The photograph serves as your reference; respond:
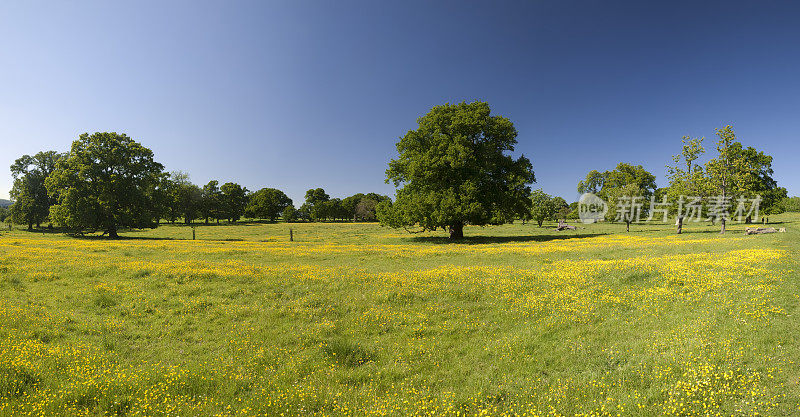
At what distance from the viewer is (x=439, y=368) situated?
7.02m

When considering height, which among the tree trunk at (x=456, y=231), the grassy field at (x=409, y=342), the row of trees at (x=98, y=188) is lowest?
the grassy field at (x=409, y=342)

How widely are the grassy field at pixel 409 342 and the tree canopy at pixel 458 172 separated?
1756cm

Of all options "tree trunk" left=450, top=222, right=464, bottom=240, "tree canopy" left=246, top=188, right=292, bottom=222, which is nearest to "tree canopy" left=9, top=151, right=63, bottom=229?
"tree canopy" left=246, top=188, right=292, bottom=222

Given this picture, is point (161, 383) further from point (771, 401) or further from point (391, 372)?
point (771, 401)

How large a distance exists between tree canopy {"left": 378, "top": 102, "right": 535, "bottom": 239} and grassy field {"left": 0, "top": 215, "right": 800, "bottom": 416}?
17.6m

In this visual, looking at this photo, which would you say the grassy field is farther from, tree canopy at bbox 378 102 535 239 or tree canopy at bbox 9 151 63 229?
tree canopy at bbox 9 151 63 229

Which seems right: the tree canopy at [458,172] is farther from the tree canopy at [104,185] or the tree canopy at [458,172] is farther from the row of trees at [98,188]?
the tree canopy at [104,185]

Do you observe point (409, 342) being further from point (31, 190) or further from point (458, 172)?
point (31, 190)

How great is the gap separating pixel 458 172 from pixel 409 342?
27997mm

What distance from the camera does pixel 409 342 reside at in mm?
8312

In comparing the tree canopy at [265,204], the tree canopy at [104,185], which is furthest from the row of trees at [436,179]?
the tree canopy at [265,204]

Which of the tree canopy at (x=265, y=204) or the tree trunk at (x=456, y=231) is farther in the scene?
the tree canopy at (x=265, y=204)

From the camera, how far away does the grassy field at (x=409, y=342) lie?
18.1 ft

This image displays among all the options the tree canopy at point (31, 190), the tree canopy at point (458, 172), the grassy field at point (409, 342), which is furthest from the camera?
the tree canopy at point (31, 190)
